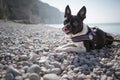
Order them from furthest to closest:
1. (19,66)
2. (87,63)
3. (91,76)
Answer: (87,63) → (19,66) → (91,76)

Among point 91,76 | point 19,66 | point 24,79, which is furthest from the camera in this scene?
point 19,66

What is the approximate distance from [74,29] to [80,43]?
1.81ft

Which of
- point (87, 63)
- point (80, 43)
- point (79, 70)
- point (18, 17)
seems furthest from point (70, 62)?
point (18, 17)

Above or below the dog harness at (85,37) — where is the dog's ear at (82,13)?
above

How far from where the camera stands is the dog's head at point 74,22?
18.6 ft

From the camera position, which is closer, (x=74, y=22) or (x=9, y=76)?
(x=9, y=76)

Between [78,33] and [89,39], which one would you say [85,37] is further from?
[78,33]

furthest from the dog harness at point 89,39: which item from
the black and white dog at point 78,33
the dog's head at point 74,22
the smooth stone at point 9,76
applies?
the smooth stone at point 9,76

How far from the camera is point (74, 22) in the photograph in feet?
18.6

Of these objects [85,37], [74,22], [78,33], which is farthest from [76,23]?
[85,37]

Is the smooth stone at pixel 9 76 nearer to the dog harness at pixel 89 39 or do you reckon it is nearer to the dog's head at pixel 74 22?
the dog's head at pixel 74 22

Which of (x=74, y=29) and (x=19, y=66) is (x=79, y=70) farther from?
(x=74, y=29)

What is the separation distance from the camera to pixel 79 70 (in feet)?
12.0

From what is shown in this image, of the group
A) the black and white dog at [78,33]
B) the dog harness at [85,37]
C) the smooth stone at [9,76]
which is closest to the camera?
the smooth stone at [9,76]
